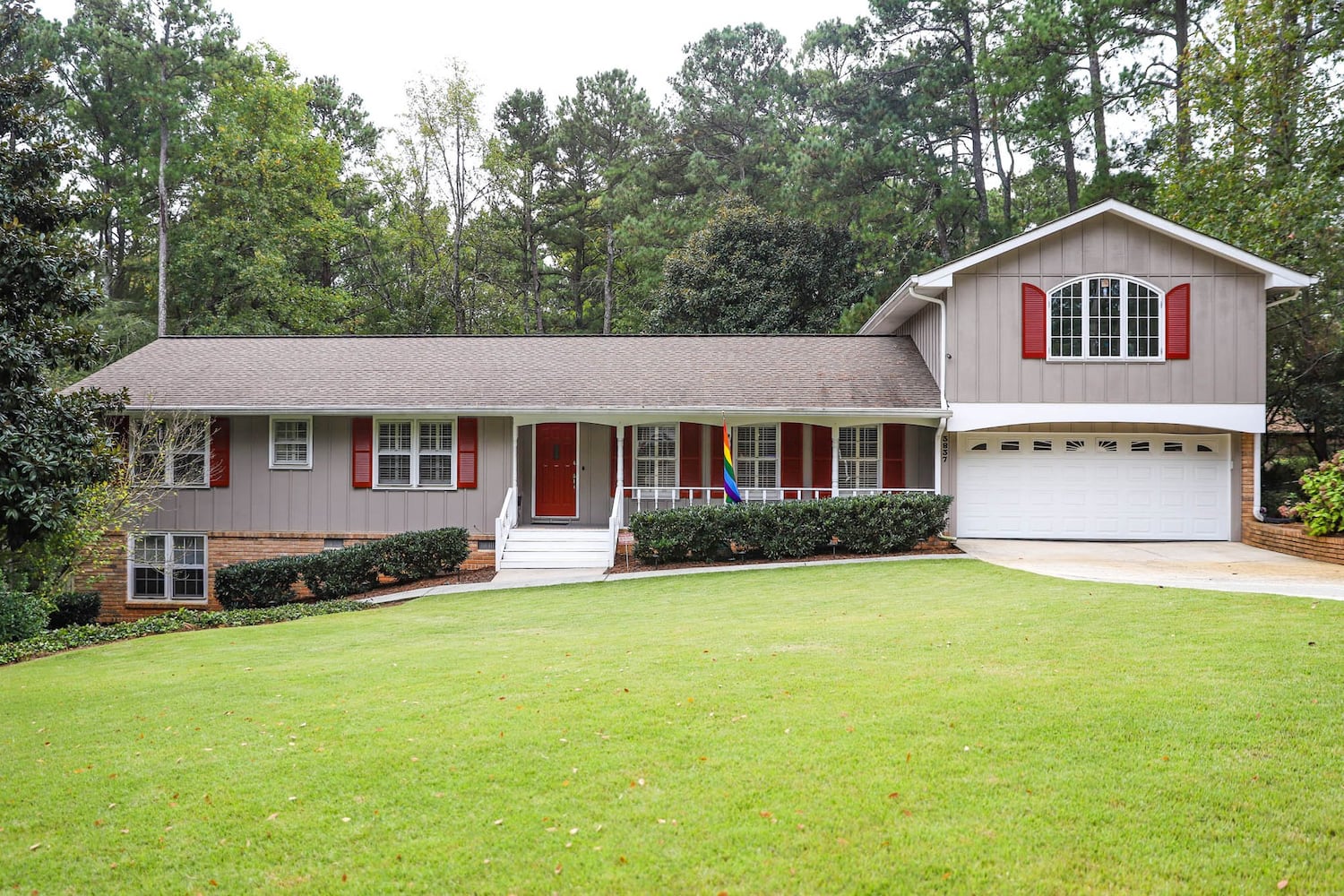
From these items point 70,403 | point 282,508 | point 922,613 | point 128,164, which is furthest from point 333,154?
point 922,613

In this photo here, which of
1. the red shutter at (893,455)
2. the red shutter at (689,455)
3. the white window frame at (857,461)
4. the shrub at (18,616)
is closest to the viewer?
the shrub at (18,616)

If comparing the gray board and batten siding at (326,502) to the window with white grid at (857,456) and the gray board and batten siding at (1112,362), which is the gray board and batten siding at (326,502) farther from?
the gray board and batten siding at (1112,362)

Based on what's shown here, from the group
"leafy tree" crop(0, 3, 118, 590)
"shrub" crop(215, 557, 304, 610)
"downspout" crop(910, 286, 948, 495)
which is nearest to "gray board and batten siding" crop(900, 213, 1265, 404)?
"downspout" crop(910, 286, 948, 495)

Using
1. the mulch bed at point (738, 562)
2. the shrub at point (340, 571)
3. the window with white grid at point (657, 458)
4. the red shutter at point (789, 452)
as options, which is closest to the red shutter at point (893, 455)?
the red shutter at point (789, 452)

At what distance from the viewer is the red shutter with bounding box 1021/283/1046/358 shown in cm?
1574

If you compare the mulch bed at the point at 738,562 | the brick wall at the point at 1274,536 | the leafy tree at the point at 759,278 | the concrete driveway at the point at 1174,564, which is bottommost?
the mulch bed at the point at 738,562

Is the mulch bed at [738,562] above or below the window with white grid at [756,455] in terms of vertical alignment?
below

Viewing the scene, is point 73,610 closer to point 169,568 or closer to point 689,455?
point 169,568

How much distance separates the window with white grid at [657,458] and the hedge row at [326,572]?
458 centimetres

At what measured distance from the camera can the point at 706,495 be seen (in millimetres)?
16875

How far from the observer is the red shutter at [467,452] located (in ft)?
53.5

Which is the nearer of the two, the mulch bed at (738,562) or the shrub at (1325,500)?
the shrub at (1325,500)

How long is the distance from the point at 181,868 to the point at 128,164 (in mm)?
33673

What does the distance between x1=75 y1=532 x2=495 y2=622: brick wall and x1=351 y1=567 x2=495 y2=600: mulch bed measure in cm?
94
